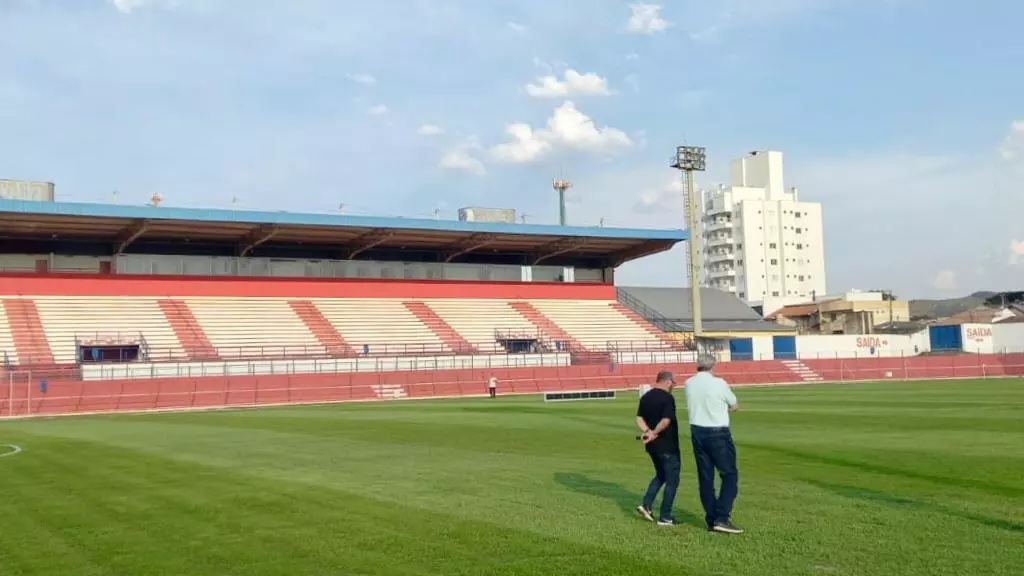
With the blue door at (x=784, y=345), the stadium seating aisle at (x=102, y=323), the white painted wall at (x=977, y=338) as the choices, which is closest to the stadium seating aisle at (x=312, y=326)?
the stadium seating aisle at (x=102, y=323)

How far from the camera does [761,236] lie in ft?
465

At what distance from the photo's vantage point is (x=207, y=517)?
39.4 feet

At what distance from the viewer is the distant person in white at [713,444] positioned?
10.1 metres

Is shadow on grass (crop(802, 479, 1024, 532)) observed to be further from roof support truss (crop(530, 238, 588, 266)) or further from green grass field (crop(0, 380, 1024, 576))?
roof support truss (crop(530, 238, 588, 266))

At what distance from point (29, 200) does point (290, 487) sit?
4610 centimetres

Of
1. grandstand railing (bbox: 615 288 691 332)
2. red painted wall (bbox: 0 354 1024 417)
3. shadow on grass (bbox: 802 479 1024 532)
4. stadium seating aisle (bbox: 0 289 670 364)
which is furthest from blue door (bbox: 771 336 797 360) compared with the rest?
shadow on grass (bbox: 802 479 1024 532)

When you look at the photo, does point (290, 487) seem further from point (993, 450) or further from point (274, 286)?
point (274, 286)

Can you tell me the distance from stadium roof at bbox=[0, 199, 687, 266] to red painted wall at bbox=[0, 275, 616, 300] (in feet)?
8.20

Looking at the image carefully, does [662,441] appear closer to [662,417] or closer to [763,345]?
[662,417]

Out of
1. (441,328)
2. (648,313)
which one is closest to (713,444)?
(441,328)

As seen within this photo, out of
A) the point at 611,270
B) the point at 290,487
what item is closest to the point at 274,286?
the point at 611,270

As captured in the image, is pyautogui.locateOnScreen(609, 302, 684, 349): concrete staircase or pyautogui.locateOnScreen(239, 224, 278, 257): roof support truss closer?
pyautogui.locateOnScreen(239, 224, 278, 257): roof support truss

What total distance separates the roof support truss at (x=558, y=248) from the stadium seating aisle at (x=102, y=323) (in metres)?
28.6

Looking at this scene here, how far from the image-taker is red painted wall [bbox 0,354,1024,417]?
43.3 metres
